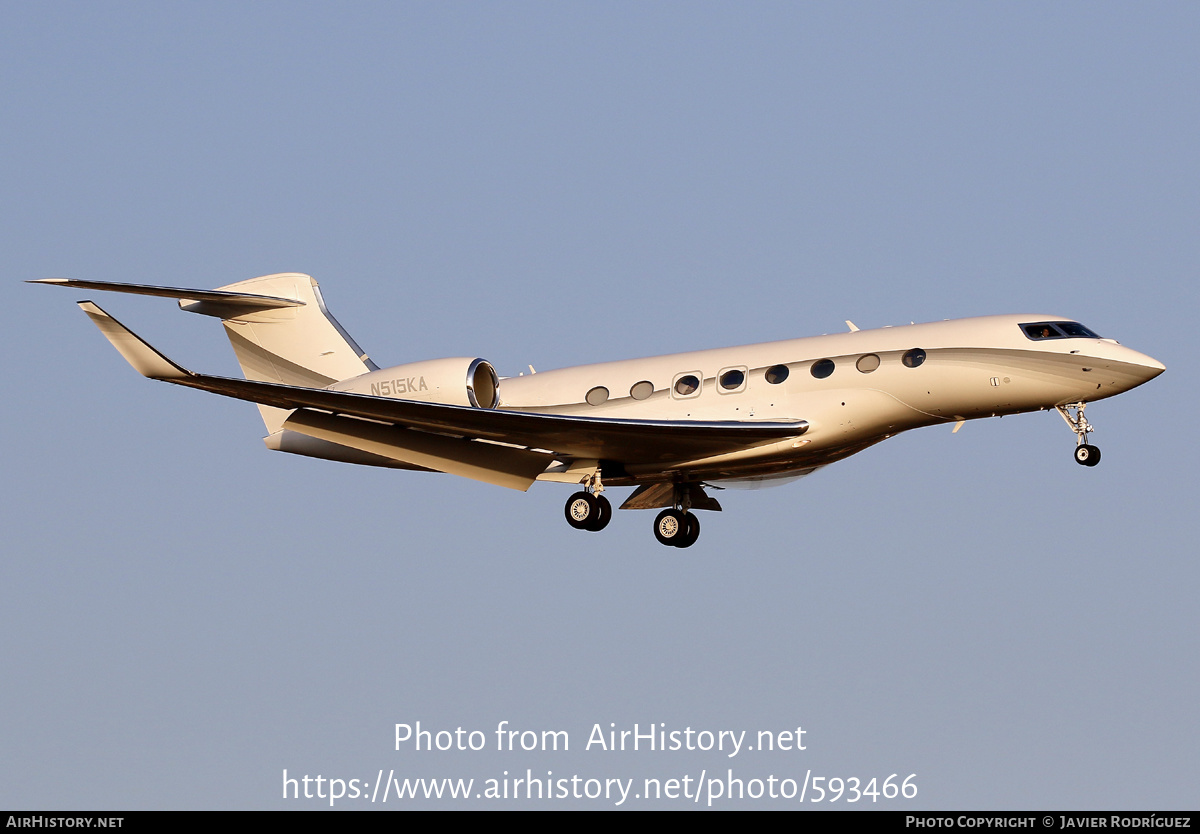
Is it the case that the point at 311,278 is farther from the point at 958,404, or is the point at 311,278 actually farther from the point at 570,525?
the point at 958,404

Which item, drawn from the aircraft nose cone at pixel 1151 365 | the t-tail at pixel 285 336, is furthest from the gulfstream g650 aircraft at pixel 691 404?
the t-tail at pixel 285 336

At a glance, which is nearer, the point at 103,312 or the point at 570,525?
the point at 103,312

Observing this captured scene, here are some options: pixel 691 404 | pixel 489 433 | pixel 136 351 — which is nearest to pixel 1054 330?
pixel 691 404

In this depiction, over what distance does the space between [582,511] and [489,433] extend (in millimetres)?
1930

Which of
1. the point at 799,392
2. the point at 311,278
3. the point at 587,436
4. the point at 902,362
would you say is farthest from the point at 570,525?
the point at 311,278

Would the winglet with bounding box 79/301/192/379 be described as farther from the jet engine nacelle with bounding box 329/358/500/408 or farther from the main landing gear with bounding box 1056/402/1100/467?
the main landing gear with bounding box 1056/402/1100/467

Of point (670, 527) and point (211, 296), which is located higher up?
point (211, 296)

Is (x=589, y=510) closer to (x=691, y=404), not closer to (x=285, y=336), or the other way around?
(x=691, y=404)

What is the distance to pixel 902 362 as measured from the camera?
21.8 metres

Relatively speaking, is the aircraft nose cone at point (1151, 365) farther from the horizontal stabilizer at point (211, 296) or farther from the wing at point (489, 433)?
the horizontal stabilizer at point (211, 296)

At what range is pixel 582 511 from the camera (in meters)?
23.3

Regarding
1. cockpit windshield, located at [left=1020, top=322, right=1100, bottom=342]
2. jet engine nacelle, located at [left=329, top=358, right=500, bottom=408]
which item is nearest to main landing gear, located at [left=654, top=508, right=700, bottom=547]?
jet engine nacelle, located at [left=329, top=358, right=500, bottom=408]

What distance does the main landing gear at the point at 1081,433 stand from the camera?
69.3ft
